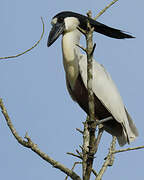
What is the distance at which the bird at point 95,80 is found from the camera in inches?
175

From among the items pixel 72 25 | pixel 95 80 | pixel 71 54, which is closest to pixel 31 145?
pixel 95 80

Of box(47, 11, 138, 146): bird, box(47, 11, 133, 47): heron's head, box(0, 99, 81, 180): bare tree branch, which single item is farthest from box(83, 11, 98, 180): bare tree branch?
box(47, 11, 133, 47): heron's head

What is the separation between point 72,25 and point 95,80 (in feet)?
2.70

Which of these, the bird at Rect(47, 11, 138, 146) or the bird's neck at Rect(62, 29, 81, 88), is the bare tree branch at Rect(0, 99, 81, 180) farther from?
the bird's neck at Rect(62, 29, 81, 88)

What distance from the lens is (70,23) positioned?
15.8 feet

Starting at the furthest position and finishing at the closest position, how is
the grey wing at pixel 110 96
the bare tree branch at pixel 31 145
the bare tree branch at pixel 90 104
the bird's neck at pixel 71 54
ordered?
1. the bird's neck at pixel 71 54
2. the grey wing at pixel 110 96
3. the bare tree branch at pixel 31 145
4. the bare tree branch at pixel 90 104

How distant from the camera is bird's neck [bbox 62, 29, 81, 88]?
4.51 m

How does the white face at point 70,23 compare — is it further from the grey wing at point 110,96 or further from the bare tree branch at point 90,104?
Result: the bare tree branch at point 90,104

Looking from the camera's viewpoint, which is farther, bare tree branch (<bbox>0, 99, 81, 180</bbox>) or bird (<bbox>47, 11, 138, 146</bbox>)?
bird (<bbox>47, 11, 138, 146</bbox>)

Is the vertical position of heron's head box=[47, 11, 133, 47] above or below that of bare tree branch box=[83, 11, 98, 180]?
above

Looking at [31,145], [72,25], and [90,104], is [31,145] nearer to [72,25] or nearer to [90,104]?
[90,104]

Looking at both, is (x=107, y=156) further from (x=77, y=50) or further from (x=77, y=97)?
(x=77, y=50)

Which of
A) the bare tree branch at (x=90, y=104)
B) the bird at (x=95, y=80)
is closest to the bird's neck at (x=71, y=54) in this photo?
the bird at (x=95, y=80)

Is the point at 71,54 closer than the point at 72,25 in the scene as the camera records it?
Yes
